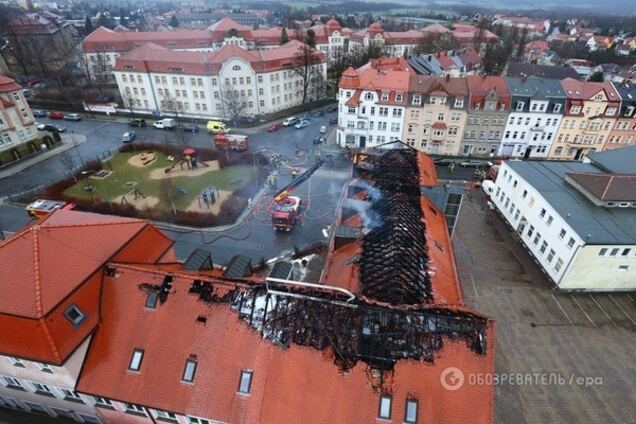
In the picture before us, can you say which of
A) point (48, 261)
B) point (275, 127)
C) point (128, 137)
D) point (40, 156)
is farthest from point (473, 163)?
point (40, 156)

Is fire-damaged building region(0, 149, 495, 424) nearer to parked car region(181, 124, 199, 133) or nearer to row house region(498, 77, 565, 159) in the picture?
row house region(498, 77, 565, 159)

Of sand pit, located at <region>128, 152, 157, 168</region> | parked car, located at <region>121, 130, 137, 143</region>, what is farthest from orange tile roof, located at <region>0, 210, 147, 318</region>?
parked car, located at <region>121, 130, 137, 143</region>

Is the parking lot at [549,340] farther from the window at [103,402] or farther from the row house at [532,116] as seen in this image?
the row house at [532,116]

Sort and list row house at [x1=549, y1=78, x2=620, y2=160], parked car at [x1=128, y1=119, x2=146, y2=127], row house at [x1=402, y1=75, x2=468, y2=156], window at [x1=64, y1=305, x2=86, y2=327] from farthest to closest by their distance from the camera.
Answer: parked car at [x1=128, y1=119, x2=146, y2=127] → row house at [x1=402, y1=75, x2=468, y2=156] → row house at [x1=549, y1=78, x2=620, y2=160] → window at [x1=64, y1=305, x2=86, y2=327]

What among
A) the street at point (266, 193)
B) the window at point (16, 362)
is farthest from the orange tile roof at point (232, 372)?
the street at point (266, 193)

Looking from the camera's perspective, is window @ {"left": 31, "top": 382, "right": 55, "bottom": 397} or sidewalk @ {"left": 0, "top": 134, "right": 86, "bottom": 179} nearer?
window @ {"left": 31, "top": 382, "right": 55, "bottom": 397}

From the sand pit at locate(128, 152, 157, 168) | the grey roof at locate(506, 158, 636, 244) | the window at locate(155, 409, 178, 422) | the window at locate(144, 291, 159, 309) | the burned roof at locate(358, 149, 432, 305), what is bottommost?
the sand pit at locate(128, 152, 157, 168)
